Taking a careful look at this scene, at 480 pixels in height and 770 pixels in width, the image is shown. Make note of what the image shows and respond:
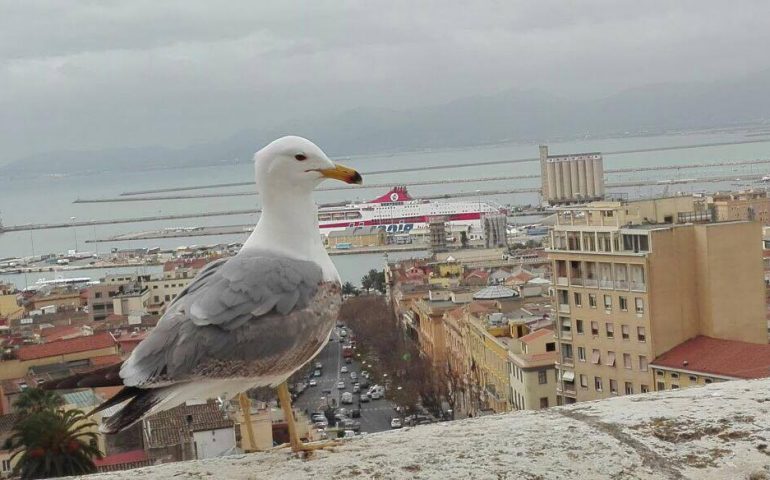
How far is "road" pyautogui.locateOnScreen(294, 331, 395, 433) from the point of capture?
14.7 meters

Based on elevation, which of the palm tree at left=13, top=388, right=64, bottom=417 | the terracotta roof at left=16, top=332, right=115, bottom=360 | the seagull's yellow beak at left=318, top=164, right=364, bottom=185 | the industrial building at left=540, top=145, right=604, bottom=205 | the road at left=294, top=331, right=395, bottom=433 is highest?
the industrial building at left=540, top=145, right=604, bottom=205

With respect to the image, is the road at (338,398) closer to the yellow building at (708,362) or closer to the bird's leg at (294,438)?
the yellow building at (708,362)

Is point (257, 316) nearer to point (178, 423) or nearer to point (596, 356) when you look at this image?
point (178, 423)

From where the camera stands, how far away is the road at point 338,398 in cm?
1469

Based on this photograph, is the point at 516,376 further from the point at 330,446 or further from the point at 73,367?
the point at 330,446

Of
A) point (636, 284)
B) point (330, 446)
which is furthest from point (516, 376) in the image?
point (330, 446)

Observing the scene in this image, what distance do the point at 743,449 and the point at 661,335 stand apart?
A: 33.3 ft

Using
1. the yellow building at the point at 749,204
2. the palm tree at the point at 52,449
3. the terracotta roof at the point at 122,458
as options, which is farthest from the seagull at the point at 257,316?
the yellow building at the point at 749,204

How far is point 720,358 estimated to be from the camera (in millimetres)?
10172

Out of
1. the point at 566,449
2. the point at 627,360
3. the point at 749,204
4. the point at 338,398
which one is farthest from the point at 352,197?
the point at 566,449

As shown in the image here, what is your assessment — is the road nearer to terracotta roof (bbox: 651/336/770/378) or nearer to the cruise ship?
terracotta roof (bbox: 651/336/770/378)

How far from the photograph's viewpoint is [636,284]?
11.7 m

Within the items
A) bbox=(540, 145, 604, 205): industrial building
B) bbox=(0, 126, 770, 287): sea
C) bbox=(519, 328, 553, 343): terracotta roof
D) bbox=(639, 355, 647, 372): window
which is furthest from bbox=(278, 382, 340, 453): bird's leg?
bbox=(540, 145, 604, 205): industrial building

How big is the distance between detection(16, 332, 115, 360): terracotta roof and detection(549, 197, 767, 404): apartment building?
6.22 metres
